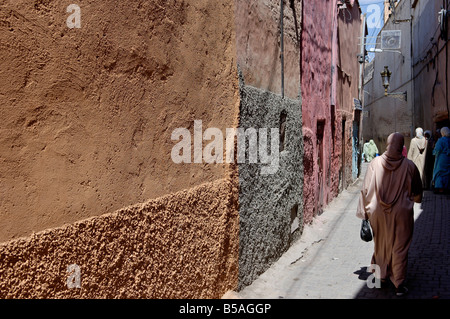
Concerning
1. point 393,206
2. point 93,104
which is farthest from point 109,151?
point 393,206

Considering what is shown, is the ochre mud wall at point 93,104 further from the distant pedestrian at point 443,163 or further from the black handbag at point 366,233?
the distant pedestrian at point 443,163

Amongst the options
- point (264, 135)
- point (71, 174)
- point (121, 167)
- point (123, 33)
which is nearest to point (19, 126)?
point (71, 174)

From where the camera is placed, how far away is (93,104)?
2.72m

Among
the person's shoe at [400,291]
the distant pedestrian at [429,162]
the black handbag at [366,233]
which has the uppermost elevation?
the distant pedestrian at [429,162]

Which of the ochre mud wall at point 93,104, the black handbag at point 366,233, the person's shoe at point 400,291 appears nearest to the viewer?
the ochre mud wall at point 93,104

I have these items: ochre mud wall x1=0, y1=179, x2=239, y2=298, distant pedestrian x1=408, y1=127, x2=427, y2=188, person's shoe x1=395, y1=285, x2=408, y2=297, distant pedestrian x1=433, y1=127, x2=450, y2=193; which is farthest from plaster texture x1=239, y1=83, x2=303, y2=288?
distant pedestrian x1=408, y1=127, x2=427, y2=188

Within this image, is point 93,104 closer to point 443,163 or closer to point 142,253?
point 142,253

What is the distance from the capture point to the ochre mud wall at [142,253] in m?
2.26

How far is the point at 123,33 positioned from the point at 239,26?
89.5 inches

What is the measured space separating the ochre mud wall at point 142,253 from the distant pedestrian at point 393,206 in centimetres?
164

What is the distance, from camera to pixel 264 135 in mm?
5648

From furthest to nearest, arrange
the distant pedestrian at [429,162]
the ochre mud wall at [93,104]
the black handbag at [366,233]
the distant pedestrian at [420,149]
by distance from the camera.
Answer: the distant pedestrian at [429,162] → the distant pedestrian at [420,149] → the black handbag at [366,233] → the ochre mud wall at [93,104]

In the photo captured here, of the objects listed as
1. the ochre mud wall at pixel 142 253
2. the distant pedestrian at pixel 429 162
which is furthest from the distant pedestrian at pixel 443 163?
the ochre mud wall at pixel 142 253
